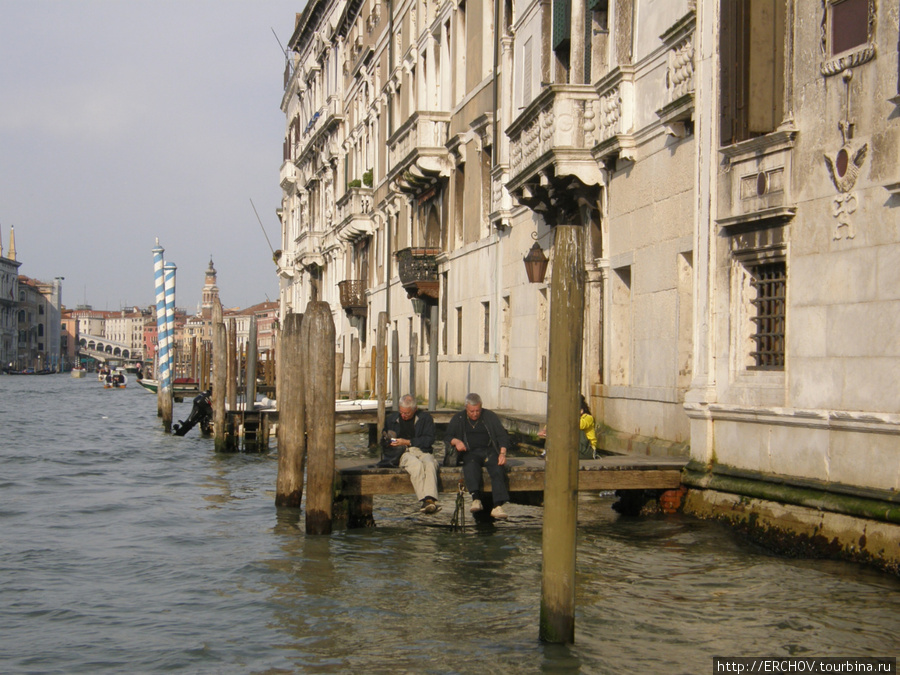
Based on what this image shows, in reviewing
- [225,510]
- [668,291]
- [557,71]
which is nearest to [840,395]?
[668,291]

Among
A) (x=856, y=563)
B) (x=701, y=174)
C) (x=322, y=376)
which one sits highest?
(x=701, y=174)

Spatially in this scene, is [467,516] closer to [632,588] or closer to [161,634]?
[632,588]

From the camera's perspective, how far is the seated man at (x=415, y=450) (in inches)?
422

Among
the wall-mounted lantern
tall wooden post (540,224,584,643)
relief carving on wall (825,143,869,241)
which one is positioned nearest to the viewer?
tall wooden post (540,224,584,643)

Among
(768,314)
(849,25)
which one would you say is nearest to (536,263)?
(768,314)

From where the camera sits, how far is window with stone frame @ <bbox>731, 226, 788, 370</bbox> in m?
9.45

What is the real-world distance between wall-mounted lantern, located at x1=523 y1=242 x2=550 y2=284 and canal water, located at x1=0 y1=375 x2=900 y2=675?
13.2ft

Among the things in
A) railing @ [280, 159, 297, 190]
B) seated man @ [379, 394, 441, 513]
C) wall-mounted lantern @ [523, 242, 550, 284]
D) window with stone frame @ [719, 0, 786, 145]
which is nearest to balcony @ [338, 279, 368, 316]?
railing @ [280, 159, 297, 190]

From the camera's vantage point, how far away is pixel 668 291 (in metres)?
12.1

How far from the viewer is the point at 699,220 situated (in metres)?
10.6

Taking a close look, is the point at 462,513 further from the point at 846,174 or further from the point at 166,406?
the point at 166,406

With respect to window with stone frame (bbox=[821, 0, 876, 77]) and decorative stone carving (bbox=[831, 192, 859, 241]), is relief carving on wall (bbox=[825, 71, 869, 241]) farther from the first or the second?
window with stone frame (bbox=[821, 0, 876, 77])

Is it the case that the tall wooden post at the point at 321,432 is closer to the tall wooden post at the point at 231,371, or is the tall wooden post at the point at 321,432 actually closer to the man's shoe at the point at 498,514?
the man's shoe at the point at 498,514

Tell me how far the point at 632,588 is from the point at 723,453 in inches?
78.9
